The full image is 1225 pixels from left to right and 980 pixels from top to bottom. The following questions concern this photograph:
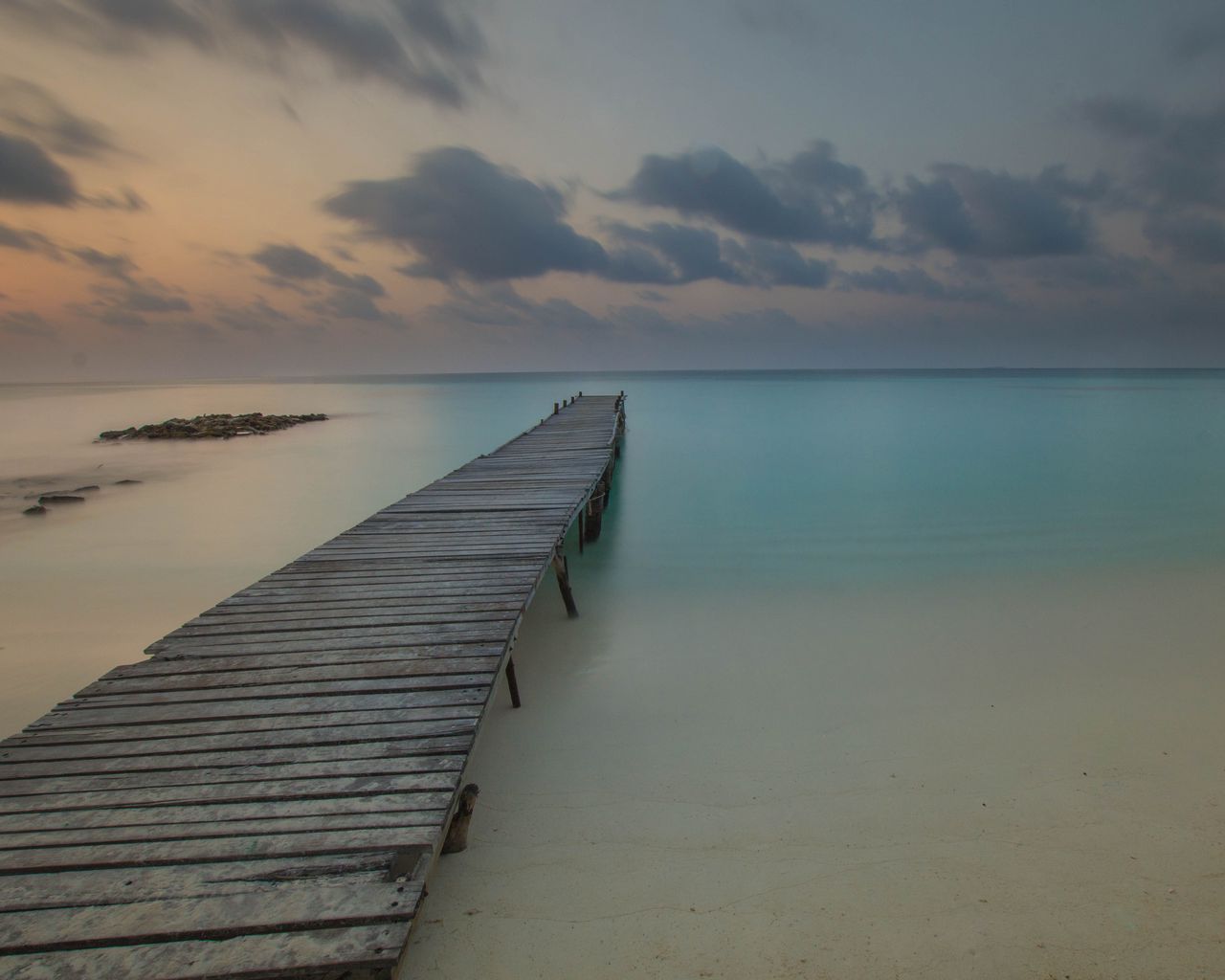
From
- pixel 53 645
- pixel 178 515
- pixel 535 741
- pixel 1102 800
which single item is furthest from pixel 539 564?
pixel 178 515

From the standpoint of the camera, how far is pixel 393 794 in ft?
9.03

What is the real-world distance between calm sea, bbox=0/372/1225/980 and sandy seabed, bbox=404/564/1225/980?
0.7 inches

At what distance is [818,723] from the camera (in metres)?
4.91

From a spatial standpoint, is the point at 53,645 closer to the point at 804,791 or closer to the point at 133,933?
the point at 133,933

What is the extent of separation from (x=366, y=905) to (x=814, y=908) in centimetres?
215

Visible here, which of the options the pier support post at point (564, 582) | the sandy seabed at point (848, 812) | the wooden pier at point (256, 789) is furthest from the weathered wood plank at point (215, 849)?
the pier support post at point (564, 582)

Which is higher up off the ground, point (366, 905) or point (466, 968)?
point (366, 905)

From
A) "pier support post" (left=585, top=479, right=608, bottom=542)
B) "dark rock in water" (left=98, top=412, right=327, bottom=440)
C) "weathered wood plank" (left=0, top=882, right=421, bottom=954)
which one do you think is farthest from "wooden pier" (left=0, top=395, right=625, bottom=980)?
"dark rock in water" (left=98, top=412, right=327, bottom=440)

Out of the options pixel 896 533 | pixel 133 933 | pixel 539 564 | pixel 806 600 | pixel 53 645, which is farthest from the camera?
pixel 896 533

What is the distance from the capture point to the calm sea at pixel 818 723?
3.06 metres

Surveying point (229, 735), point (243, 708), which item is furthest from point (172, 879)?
point (243, 708)

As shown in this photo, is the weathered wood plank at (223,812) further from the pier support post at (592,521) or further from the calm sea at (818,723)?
the pier support post at (592,521)

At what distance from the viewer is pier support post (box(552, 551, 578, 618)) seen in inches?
266

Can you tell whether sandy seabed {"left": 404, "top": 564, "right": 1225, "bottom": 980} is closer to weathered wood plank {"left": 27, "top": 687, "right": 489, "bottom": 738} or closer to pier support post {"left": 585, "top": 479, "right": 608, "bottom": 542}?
weathered wood plank {"left": 27, "top": 687, "right": 489, "bottom": 738}
